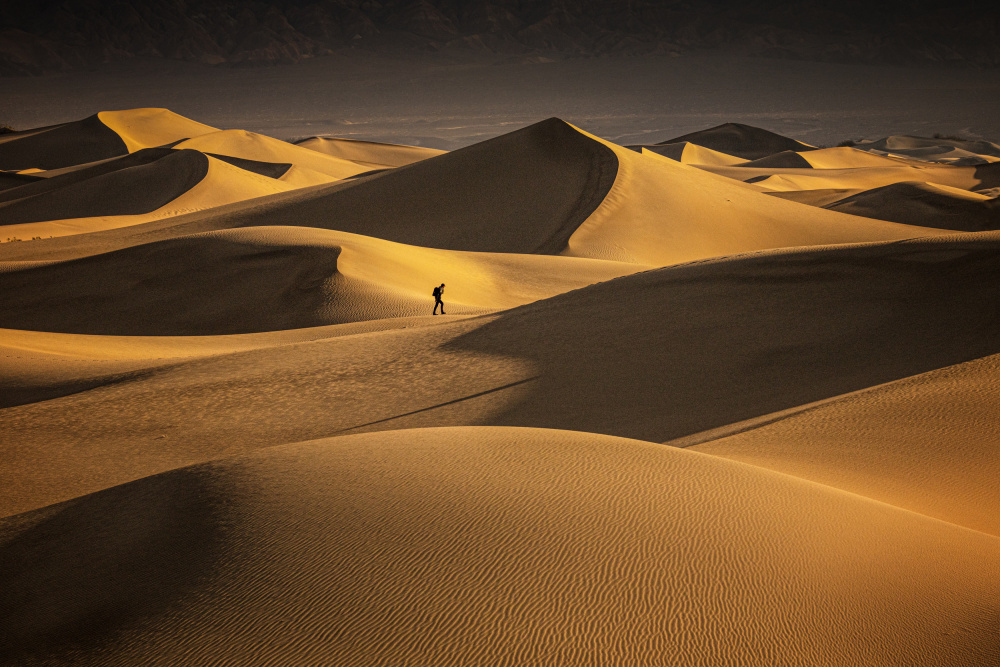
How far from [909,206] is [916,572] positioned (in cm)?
3835

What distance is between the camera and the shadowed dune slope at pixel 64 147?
62.0 metres

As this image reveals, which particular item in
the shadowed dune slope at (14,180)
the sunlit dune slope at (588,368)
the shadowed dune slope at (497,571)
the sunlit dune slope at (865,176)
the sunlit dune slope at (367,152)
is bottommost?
the shadowed dune slope at (14,180)

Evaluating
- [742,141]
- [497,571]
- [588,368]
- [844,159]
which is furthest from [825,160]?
[497,571]

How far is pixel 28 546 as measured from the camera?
19.3 feet

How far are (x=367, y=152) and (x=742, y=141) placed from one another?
140 feet

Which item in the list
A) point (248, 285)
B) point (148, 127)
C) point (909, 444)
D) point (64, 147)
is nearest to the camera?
point (909, 444)

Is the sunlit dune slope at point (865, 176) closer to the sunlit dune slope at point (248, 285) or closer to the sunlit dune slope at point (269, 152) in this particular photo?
the sunlit dune slope at point (269, 152)

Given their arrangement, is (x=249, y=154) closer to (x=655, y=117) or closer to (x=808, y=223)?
(x=808, y=223)

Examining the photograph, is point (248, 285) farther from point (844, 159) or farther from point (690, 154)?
point (844, 159)

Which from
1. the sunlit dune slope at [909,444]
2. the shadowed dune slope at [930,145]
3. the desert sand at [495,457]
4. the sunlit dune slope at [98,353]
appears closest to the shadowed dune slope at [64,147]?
the desert sand at [495,457]

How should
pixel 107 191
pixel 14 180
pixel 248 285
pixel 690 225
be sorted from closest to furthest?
pixel 248 285 < pixel 690 225 < pixel 107 191 < pixel 14 180

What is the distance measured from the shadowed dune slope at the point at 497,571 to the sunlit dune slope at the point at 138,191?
35.8 m

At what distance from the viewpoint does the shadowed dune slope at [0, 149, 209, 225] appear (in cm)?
4150

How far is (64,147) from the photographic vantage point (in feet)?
209
